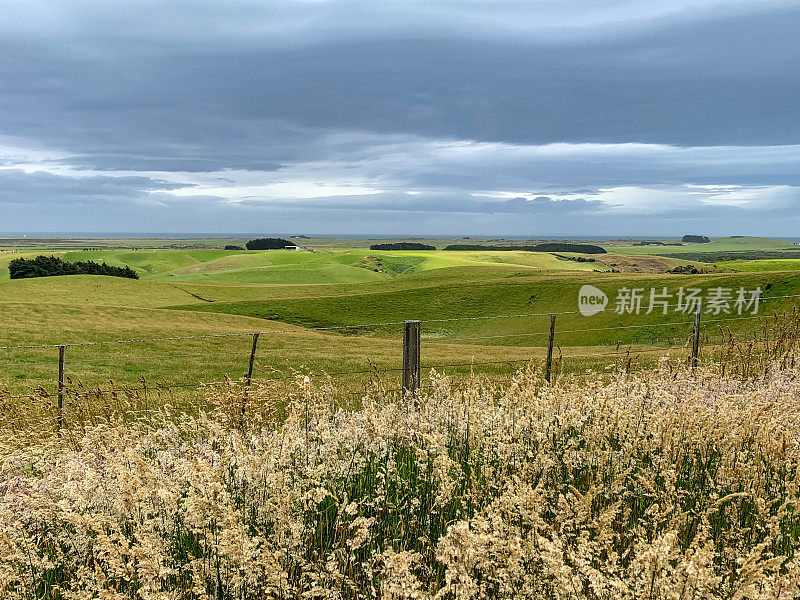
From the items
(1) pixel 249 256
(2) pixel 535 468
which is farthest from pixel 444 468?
(1) pixel 249 256

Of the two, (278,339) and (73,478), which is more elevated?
(73,478)

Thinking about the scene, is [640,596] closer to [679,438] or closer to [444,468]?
[444,468]

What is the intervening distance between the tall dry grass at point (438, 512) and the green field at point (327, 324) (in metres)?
2.94

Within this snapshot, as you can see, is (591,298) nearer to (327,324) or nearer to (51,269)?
(327,324)

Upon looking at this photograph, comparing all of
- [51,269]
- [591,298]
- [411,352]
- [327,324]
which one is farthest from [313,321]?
[51,269]

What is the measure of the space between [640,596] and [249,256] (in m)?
140

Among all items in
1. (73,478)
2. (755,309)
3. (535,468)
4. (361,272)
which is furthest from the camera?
(361,272)

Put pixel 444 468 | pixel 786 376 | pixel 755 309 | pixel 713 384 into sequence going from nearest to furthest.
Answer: pixel 444 468
pixel 713 384
pixel 786 376
pixel 755 309

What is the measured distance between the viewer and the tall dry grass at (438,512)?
139 inches

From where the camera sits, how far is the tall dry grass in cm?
352

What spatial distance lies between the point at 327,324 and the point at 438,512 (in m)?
51.6

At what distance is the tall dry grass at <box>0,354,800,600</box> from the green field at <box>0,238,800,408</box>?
2.94 meters

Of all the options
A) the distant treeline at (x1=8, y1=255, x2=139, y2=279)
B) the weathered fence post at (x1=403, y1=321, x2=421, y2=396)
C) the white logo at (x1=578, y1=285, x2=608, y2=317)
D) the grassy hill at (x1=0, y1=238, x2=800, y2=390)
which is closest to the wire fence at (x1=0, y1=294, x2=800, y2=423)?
the grassy hill at (x1=0, y1=238, x2=800, y2=390)

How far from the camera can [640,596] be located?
321cm
